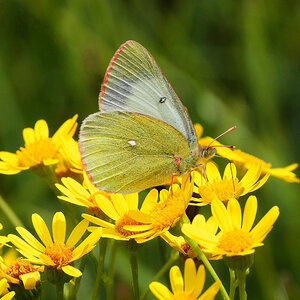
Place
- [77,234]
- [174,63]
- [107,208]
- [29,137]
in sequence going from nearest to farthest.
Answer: [77,234], [107,208], [29,137], [174,63]

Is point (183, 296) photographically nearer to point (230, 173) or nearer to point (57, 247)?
point (57, 247)

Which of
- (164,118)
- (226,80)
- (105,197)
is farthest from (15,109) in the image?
(105,197)

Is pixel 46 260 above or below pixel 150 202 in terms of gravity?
below

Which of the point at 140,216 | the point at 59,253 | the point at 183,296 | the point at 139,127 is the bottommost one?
the point at 183,296

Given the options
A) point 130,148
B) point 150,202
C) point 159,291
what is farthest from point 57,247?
point 130,148

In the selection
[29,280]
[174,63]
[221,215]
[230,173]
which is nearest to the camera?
[221,215]

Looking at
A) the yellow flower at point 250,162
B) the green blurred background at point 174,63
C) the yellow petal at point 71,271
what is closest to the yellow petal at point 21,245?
the yellow petal at point 71,271
